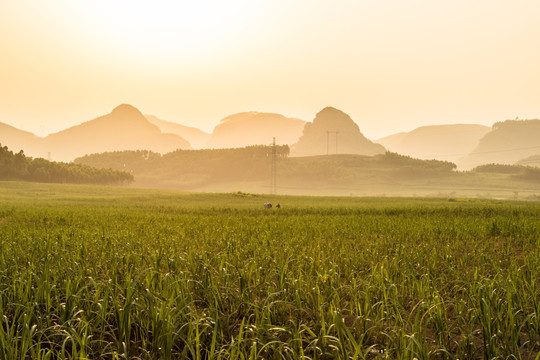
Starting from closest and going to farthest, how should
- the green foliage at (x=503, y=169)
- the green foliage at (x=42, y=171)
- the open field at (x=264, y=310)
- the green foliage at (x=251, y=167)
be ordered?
1. the open field at (x=264, y=310)
2. the green foliage at (x=42, y=171)
3. the green foliage at (x=251, y=167)
4. the green foliage at (x=503, y=169)

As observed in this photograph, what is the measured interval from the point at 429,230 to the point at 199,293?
10181 millimetres

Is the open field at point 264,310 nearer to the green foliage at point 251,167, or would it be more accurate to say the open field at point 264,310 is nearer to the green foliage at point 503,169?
the green foliage at point 251,167

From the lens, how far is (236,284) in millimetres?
6059

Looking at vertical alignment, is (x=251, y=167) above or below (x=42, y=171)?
above

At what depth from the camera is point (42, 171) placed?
98.0 metres

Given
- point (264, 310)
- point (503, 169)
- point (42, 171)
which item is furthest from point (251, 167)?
point (264, 310)

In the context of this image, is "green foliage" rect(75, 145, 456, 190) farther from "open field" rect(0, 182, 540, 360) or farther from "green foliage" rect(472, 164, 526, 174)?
"open field" rect(0, 182, 540, 360)

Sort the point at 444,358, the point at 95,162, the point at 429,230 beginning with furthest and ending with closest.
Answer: the point at 95,162 → the point at 429,230 → the point at 444,358

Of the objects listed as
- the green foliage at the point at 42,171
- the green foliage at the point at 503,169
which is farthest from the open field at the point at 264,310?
the green foliage at the point at 503,169

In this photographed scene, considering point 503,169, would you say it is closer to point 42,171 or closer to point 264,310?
point 42,171

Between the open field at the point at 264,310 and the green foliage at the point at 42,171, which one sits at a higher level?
the green foliage at the point at 42,171

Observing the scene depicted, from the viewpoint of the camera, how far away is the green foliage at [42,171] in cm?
9362

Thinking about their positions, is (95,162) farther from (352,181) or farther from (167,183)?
(352,181)

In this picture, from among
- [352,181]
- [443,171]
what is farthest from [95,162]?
[443,171]
